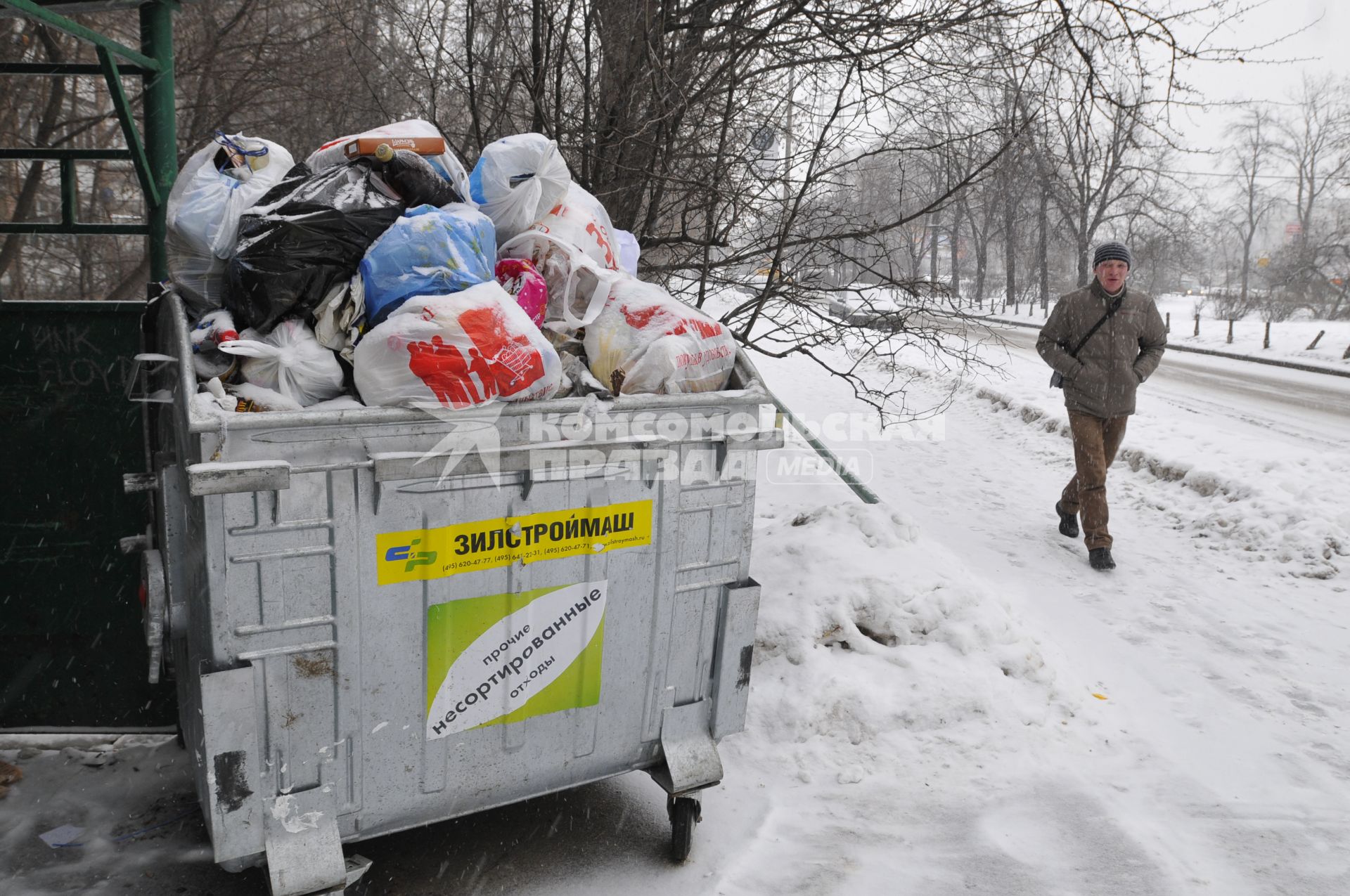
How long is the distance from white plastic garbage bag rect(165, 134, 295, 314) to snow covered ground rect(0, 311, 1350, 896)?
174 cm

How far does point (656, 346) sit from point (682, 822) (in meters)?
1.44

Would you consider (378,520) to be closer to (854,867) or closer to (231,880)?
(231,880)

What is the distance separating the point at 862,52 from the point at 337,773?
3822mm

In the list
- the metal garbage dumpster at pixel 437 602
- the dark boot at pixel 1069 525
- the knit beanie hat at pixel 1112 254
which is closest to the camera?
the metal garbage dumpster at pixel 437 602

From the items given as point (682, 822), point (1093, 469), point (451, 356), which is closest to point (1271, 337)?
point (1093, 469)

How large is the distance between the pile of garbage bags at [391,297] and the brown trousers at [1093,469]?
3399 mm

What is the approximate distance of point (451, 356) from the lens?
7.57 feet

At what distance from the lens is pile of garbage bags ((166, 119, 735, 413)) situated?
235cm

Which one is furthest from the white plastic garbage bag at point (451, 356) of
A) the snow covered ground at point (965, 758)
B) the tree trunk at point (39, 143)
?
the tree trunk at point (39, 143)

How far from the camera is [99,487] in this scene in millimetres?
3445

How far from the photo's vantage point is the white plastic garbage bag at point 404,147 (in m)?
3.03

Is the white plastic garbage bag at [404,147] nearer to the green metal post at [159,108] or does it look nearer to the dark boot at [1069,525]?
the green metal post at [159,108]

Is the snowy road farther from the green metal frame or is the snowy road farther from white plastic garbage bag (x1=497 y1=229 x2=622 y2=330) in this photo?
the green metal frame

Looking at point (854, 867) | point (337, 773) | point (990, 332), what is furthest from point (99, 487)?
point (990, 332)
